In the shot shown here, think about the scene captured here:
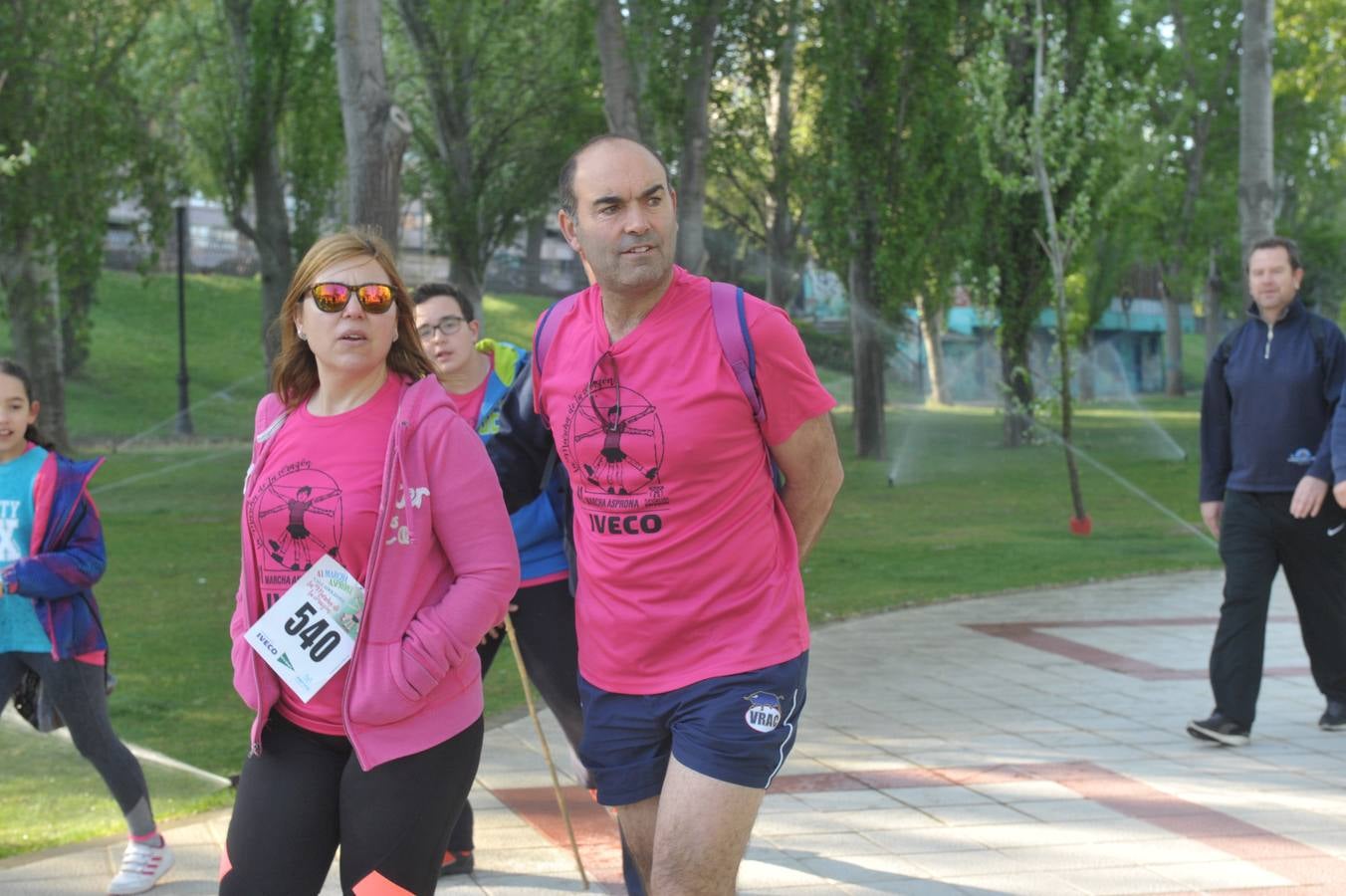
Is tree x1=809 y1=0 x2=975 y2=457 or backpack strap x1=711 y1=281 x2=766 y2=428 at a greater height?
tree x1=809 y1=0 x2=975 y2=457

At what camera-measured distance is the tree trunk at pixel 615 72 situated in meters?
18.0

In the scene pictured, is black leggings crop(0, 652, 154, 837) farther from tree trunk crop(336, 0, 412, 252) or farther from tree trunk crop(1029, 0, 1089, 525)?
tree trunk crop(1029, 0, 1089, 525)

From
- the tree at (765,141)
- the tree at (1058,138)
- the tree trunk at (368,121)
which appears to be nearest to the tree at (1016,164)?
the tree at (1058,138)

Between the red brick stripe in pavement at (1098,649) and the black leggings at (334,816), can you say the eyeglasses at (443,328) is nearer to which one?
the black leggings at (334,816)

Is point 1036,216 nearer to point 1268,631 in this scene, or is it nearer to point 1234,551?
point 1268,631

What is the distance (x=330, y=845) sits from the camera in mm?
3359

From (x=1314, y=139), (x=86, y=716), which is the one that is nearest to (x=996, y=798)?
(x=86, y=716)

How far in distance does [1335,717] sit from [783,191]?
31805 millimetres

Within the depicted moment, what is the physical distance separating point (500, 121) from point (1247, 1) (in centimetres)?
1627

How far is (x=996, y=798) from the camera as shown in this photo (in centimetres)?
655

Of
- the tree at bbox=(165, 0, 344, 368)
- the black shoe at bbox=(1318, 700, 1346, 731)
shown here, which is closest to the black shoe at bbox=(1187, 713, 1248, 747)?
the black shoe at bbox=(1318, 700, 1346, 731)

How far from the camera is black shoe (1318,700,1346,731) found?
26.0 ft

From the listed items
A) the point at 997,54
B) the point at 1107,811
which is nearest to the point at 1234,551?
the point at 1107,811

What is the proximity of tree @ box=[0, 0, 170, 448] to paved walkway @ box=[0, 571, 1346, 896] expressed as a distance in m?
15.4
